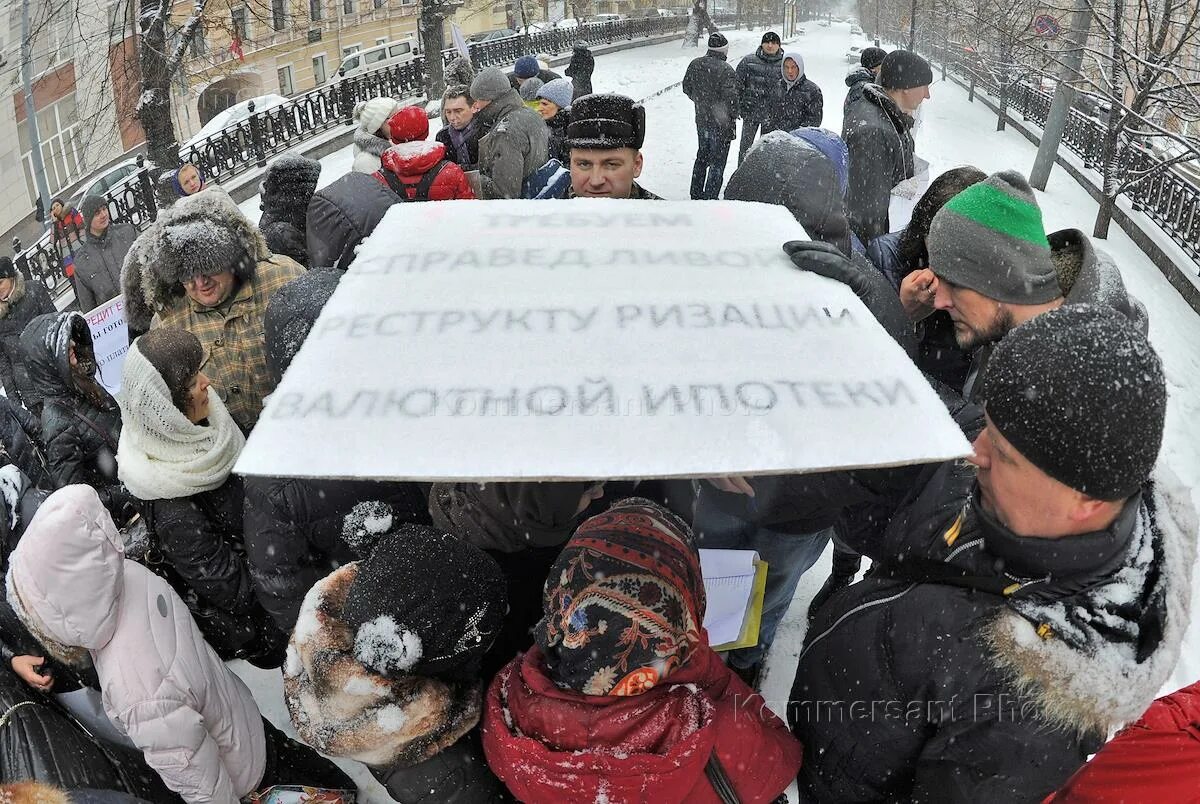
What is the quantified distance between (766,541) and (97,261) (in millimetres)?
5759

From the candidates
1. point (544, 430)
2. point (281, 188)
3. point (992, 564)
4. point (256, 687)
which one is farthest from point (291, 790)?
point (281, 188)

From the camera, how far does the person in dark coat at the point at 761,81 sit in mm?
9008

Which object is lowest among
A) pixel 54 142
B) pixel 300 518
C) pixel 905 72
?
pixel 54 142

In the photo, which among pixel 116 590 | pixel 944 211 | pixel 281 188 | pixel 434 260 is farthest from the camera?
pixel 281 188

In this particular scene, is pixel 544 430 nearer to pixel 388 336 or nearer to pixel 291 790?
pixel 388 336

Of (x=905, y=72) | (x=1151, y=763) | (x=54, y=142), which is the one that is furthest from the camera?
(x=54, y=142)

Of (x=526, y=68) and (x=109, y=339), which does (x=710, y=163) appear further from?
(x=109, y=339)

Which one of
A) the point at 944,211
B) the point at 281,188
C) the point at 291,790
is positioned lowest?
the point at 291,790

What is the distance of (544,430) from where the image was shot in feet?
3.47

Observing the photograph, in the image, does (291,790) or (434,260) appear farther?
(291,790)

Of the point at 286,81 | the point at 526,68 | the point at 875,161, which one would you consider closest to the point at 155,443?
the point at 875,161

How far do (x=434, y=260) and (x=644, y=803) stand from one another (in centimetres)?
117

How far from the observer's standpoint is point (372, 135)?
242 inches

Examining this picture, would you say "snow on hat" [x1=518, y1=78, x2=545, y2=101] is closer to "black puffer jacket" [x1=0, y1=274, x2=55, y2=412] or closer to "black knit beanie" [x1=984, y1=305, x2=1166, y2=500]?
"black puffer jacket" [x1=0, y1=274, x2=55, y2=412]
